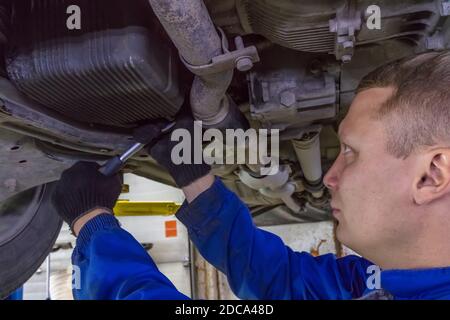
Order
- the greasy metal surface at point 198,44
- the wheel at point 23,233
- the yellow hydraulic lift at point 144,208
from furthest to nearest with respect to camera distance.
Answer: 1. the yellow hydraulic lift at point 144,208
2. the wheel at point 23,233
3. the greasy metal surface at point 198,44

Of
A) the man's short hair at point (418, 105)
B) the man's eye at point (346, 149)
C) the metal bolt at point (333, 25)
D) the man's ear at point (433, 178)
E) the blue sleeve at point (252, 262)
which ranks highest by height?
the metal bolt at point (333, 25)

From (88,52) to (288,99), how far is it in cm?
36

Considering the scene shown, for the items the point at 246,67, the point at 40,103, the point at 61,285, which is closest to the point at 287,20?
the point at 246,67

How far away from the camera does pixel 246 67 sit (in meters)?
0.76

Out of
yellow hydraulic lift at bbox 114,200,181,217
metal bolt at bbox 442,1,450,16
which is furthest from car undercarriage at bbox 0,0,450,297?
yellow hydraulic lift at bbox 114,200,181,217

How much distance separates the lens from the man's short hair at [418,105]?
2.28 feet

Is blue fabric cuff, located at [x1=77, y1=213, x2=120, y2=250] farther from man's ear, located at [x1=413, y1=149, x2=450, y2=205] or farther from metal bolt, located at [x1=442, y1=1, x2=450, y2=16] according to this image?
metal bolt, located at [x1=442, y1=1, x2=450, y2=16]

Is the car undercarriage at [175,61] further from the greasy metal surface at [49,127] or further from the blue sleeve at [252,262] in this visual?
the blue sleeve at [252,262]

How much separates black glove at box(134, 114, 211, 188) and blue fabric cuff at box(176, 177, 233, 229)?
3 cm

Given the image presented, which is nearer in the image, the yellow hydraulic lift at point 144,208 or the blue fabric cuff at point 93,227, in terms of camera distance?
the blue fabric cuff at point 93,227

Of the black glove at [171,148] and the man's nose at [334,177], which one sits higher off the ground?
the black glove at [171,148]

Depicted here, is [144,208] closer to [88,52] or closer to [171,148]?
[171,148]

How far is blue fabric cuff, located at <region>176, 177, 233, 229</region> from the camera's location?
93 cm

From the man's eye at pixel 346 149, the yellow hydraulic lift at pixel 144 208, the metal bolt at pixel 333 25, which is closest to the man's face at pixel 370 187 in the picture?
the man's eye at pixel 346 149
